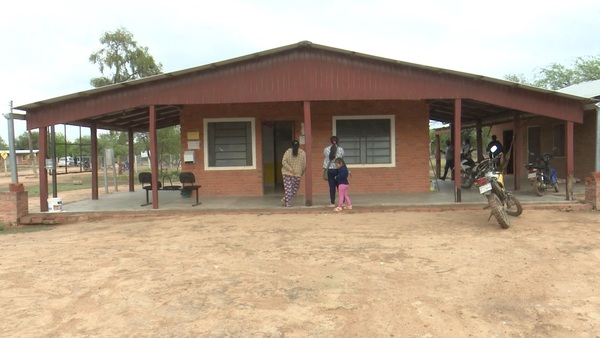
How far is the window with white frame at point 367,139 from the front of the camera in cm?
1169

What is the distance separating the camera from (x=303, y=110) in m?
11.2

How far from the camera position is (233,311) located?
12.6 ft

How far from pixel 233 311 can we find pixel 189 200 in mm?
7456

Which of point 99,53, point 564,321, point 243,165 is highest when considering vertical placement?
point 99,53

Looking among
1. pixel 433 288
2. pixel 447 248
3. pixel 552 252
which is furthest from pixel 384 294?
pixel 552 252

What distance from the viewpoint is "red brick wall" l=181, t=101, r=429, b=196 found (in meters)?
11.6

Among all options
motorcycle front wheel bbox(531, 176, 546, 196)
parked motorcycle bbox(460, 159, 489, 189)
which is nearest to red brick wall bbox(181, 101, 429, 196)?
parked motorcycle bbox(460, 159, 489, 189)

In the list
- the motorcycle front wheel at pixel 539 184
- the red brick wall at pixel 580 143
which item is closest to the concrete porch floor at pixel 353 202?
the motorcycle front wheel at pixel 539 184

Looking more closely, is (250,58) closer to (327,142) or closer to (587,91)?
(327,142)

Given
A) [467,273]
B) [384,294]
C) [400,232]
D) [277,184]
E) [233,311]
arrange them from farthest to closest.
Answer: [277,184] → [400,232] → [467,273] → [384,294] → [233,311]

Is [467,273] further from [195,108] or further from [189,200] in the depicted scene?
[195,108]

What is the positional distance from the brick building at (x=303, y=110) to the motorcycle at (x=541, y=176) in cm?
159

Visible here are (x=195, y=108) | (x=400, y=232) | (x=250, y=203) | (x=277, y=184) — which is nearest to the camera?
(x=400, y=232)

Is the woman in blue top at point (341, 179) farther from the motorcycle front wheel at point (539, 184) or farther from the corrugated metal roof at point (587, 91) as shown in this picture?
the corrugated metal roof at point (587, 91)
